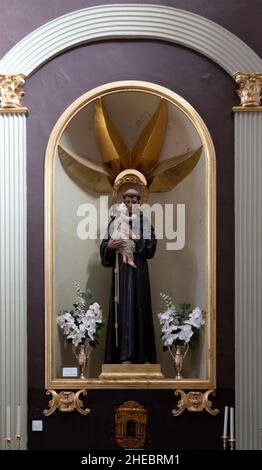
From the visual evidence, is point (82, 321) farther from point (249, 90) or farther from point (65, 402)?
point (249, 90)

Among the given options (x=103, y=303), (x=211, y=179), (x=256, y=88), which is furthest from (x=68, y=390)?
(x=256, y=88)

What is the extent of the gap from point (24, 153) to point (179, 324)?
6.08 ft

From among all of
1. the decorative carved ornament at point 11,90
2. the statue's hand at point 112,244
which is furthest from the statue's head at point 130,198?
the decorative carved ornament at point 11,90

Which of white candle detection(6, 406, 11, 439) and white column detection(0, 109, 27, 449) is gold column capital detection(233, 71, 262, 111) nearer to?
white column detection(0, 109, 27, 449)

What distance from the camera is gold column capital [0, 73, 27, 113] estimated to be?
39.4 feet

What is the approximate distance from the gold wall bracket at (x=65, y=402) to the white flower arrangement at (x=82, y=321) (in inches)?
16.2

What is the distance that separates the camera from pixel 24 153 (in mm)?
12031

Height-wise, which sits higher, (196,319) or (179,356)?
(196,319)

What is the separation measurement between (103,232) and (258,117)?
1.58 meters

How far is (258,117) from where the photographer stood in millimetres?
12008

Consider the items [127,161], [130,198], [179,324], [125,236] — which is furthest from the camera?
[127,161]

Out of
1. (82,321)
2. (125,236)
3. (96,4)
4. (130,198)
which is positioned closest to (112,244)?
(125,236)
